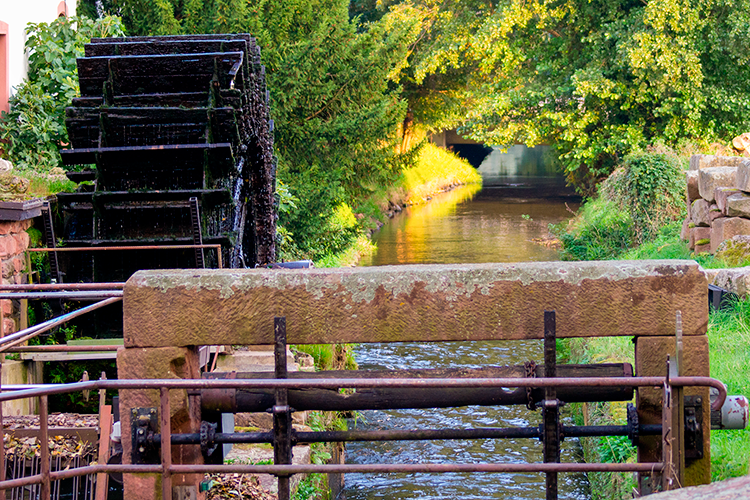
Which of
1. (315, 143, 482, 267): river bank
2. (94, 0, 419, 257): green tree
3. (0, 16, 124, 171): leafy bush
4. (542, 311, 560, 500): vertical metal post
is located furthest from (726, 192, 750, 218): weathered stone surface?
(0, 16, 124, 171): leafy bush

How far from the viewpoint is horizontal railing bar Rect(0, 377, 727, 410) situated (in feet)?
9.91

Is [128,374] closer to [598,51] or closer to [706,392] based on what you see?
[706,392]

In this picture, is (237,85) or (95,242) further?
(237,85)

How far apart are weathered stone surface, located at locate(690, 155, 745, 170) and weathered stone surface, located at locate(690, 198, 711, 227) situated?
918 mm

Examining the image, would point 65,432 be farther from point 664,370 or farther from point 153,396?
point 664,370

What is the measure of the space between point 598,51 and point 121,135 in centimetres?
1272

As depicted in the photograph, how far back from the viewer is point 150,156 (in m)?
8.05

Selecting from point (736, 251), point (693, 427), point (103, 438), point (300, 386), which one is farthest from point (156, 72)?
point (736, 251)

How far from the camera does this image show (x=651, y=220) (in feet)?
45.1

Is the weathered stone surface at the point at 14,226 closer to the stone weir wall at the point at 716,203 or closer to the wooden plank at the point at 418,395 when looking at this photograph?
the wooden plank at the point at 418,395

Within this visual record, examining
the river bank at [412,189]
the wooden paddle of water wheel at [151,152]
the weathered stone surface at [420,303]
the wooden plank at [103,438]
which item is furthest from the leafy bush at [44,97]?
the weathered stone surface at [420,303]

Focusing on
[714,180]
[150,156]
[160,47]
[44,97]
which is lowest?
[714,180]

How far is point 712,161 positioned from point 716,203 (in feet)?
6.60

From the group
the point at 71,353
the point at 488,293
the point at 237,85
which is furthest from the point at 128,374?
the point at 237,85
